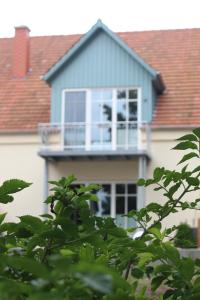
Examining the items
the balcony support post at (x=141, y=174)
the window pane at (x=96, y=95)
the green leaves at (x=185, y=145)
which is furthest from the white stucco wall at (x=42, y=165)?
the green leaves at (x=185, y=145)

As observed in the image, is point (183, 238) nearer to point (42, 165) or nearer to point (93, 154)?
point (93, 154)

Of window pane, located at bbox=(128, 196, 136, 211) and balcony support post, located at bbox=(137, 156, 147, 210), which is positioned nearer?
balcony support post, located at bbox=(137, 156, 147, 210)

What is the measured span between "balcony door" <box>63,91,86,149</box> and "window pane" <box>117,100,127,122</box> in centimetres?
92

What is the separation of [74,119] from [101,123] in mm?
829

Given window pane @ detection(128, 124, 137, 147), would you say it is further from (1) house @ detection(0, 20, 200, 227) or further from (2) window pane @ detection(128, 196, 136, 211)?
(2) window pane @ detection(128, 196, 136, 211)

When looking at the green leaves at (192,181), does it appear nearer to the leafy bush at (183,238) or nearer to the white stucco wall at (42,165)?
the leafy bush at (183,238)

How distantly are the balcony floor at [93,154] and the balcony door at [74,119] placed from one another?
1.04 feet

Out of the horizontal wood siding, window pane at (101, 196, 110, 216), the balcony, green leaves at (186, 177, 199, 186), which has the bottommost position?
window pane at (101, 196, 110, 216)

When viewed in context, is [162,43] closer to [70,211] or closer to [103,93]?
[103,93]

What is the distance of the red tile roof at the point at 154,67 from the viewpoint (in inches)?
727

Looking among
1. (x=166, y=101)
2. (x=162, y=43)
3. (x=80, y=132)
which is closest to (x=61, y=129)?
(x=80, y=132)

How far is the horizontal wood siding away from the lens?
18.2m

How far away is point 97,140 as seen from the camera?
17875 millimetres

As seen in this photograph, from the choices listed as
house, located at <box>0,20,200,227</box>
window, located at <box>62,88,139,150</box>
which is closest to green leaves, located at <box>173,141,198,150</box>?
house, located at <box>0,20,200,227</box>
